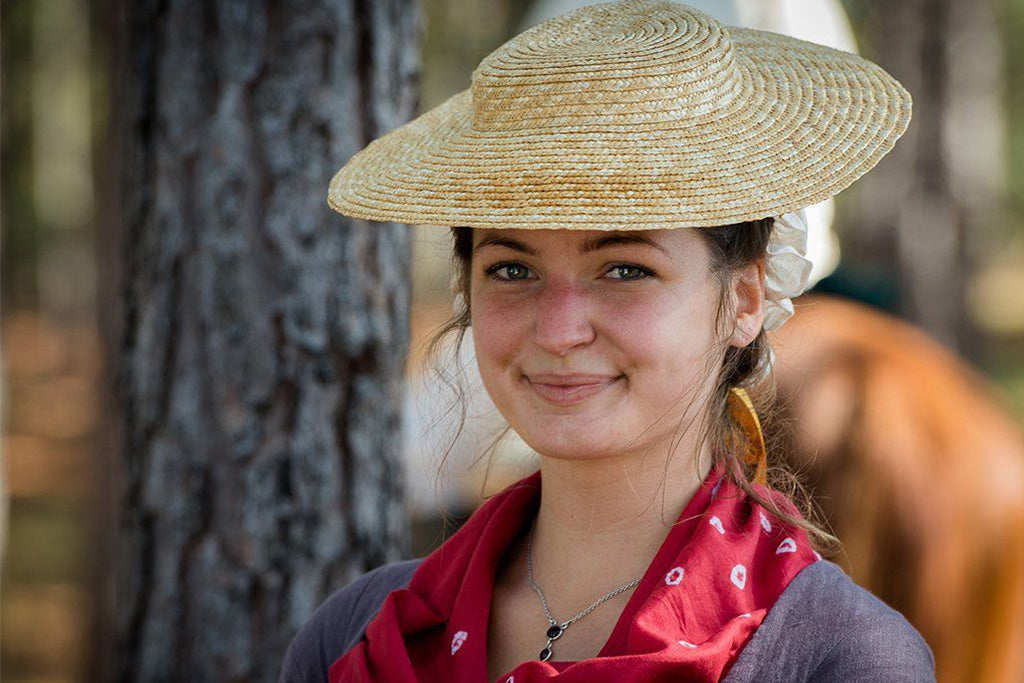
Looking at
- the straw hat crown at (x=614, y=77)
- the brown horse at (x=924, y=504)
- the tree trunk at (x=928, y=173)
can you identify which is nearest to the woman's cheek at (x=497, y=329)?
the straw hat crown at (x=614, y=77)

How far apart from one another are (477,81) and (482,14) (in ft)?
45.4

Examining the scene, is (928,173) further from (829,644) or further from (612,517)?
(829,644)

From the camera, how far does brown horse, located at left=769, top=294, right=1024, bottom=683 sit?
8.80ft

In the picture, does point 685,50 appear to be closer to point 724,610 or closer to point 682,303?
point 682,303

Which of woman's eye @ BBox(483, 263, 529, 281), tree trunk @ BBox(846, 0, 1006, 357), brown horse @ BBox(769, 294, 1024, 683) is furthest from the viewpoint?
tree trunk @ BBox(846, 0, 1006, 357)

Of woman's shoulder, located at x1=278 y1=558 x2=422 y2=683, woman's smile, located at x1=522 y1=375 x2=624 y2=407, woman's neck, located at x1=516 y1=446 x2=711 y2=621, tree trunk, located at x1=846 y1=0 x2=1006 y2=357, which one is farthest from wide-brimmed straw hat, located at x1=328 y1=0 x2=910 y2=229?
tree trunk, located at x1=846 y1=0 x2=1006 y2=357

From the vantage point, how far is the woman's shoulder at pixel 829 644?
1560 mm

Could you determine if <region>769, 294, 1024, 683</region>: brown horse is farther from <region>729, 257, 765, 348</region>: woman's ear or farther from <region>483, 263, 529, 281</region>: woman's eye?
<region>483, 263, 529, 281</region>: woman's eye

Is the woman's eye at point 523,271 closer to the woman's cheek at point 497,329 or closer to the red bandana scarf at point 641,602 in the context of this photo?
the woman's cheek at point 497,329

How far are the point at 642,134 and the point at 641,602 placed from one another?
628mm

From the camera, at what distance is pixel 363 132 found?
2646mm

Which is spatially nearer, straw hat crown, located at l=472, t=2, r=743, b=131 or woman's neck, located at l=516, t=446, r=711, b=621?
straw hat crown, located at l=472, t=2, r=743, b=131

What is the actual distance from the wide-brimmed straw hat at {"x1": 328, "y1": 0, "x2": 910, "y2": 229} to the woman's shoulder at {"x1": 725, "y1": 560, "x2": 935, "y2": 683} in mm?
523

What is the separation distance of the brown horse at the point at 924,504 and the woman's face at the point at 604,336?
108 centimetres
